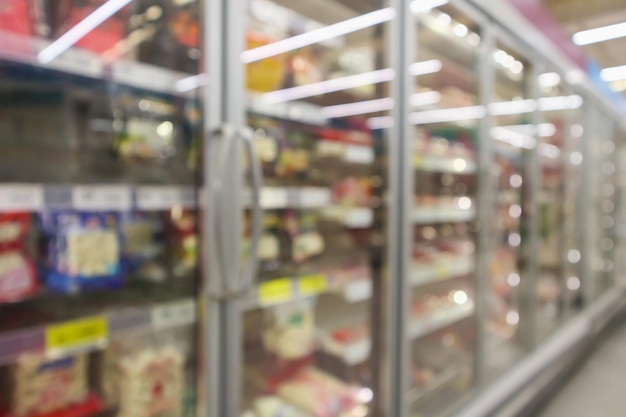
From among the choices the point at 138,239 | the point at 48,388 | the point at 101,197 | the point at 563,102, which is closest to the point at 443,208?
the point at 138,239

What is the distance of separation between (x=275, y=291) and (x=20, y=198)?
0.68 metres

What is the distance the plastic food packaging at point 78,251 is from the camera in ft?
3.07

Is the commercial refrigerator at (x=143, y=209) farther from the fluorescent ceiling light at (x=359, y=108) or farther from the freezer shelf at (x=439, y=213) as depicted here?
the freezer shelf at (x=439, y=213)

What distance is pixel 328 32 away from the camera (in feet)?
4.99

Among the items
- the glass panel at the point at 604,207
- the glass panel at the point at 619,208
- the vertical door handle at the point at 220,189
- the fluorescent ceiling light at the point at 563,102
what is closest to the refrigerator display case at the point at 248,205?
the vertical door handle at the point at 220,189

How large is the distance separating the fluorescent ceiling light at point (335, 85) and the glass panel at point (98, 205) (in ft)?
1.63

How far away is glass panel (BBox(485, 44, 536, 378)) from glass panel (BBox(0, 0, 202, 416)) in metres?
2.06

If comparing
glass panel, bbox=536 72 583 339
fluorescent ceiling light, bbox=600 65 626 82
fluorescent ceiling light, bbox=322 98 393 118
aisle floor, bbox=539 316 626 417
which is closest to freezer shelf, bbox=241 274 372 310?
fluorescent ceiling light, bbox=322 98 393 118

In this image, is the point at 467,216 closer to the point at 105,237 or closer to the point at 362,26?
the point at 362,26

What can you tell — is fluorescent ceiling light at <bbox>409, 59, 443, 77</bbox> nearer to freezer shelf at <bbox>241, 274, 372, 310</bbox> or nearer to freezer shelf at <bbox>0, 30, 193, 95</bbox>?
freezer shelf at <bbox>241, 274, 372, 310</bbox>

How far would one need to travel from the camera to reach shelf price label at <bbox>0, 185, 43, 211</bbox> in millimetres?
751

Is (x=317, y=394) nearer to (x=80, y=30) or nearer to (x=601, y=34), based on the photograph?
(x=80, y=30)

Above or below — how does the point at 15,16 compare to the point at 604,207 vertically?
above

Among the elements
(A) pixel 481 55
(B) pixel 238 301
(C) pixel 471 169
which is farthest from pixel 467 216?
(B) pixel 238 301
